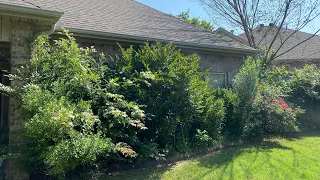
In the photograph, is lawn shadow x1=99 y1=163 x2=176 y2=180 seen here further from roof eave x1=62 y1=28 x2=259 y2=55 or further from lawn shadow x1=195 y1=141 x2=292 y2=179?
roof eave x1=62 y1=28 x2=259 y2=55

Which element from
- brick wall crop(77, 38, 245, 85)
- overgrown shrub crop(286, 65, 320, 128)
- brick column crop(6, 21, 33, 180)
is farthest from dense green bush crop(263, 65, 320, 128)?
brick column crop(6, 21, 33, 180)

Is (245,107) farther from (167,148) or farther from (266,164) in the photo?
(167,148)

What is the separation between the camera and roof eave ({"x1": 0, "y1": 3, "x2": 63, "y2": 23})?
182 inches

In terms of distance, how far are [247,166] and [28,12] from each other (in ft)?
17.2

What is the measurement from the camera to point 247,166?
5.54 meters

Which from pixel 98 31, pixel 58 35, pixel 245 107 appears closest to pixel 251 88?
pixel 245 107

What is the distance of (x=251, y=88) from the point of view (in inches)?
305

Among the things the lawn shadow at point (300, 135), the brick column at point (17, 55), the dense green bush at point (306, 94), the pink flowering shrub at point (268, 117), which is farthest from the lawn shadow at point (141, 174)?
the dense green bush at point (306, 94)

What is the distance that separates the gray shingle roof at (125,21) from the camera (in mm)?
7797

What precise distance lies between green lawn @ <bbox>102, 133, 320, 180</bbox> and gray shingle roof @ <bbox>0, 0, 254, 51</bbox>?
4.01 meters

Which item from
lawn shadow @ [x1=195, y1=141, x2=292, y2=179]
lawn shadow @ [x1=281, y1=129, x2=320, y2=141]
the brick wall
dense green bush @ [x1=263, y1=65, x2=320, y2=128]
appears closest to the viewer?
lawn shadow @ [x1=195, y1=141, x2=292, y2=179]

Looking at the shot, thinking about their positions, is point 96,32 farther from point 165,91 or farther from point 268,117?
point 268,117

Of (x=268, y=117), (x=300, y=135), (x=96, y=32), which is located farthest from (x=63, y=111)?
(x=300, y=135)

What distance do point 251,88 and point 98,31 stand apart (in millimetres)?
4633
